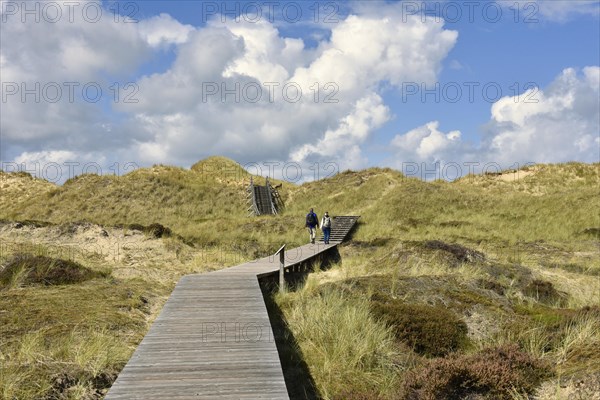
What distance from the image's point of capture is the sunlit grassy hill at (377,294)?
23.2ft

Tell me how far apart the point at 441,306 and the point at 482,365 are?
5080mm

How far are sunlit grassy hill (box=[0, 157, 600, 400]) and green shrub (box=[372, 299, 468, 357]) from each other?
0.03 m

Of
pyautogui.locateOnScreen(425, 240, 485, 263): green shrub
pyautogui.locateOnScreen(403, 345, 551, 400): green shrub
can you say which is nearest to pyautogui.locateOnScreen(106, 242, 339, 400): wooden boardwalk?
pyautogui.locateOnScreen(403, 345, 551, 400): green shrub

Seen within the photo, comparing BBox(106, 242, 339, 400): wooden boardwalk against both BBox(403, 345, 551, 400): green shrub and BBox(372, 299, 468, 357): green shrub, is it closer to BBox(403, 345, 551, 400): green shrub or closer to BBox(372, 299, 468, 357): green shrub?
BBox(403, 345, 551, 400): green shrub

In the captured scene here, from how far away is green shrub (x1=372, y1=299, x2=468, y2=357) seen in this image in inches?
368

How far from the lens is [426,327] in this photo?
965 cm

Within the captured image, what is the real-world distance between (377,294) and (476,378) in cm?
572

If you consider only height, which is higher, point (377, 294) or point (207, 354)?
point (377, 294)

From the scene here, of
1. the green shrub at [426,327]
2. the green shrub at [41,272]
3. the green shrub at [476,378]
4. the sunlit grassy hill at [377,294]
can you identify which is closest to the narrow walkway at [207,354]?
the sunlit grassy hill at [377,294]

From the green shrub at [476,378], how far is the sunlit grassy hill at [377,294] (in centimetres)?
2

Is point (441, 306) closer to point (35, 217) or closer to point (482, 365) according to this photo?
point (482, 365)

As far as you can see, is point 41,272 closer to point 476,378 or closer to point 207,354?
point 207,354

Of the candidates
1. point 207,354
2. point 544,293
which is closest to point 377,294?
point 207,354

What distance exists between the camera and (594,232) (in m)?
28.7
